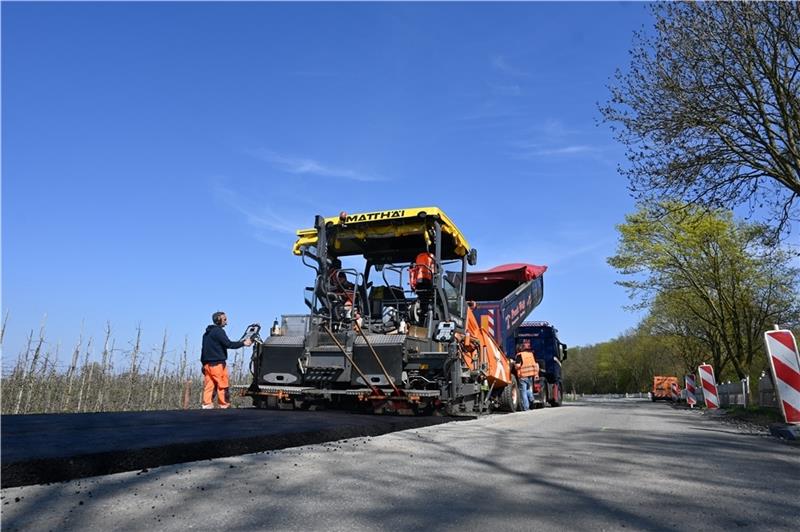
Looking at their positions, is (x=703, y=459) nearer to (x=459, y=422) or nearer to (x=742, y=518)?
(x=742, y=518)

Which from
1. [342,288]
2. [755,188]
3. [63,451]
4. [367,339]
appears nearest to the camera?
[63,451]

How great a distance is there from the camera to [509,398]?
14.8 metres

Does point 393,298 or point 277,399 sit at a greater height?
point 393,298

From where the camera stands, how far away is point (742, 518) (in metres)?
3.26

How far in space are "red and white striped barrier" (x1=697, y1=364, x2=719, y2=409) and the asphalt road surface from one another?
47.7ft

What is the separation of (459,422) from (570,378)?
270 ft

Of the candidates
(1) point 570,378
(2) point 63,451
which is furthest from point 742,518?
(1) point 570,378

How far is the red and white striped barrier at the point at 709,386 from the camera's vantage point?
18844 mm

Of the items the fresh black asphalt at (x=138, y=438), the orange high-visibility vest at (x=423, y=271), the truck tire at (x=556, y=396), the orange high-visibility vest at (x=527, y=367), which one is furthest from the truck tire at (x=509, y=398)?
the truck tire at (x=556, y=396)

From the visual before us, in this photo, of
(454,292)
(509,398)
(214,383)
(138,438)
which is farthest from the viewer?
(509,398)

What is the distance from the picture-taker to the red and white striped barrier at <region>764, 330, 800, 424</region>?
Answer: 769cm

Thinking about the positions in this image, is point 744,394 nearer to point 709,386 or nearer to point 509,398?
point 709,386

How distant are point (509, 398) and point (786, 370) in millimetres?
7634

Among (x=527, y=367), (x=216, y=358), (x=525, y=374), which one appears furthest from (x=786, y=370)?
(x=527, y=367)
